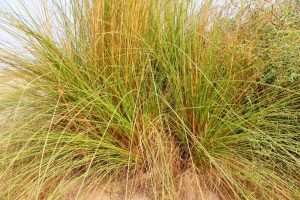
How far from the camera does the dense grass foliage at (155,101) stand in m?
2.10

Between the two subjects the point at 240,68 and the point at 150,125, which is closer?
the point at 150,125

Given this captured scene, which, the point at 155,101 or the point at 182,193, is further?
the point at 155,101

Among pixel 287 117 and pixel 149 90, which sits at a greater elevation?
pixel 149 90

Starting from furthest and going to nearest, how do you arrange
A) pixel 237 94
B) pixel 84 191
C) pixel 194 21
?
1. pixel 194 21
2. pixel 237 94
3. pixel 84 191

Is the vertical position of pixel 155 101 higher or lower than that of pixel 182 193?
higher

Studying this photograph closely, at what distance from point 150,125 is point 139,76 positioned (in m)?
0.28

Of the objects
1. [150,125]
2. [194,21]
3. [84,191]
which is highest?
[194,21]

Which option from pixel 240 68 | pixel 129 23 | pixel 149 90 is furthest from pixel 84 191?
pixel 240 68

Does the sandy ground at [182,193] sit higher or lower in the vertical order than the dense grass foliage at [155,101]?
lower

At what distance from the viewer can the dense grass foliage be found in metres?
2.10

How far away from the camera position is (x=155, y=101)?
2221mm

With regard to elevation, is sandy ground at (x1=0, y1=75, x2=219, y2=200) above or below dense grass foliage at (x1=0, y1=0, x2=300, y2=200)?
below

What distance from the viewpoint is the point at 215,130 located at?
2.18 metres

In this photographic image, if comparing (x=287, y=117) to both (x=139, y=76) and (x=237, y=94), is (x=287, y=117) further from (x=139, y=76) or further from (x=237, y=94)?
(x=139, y=76)
